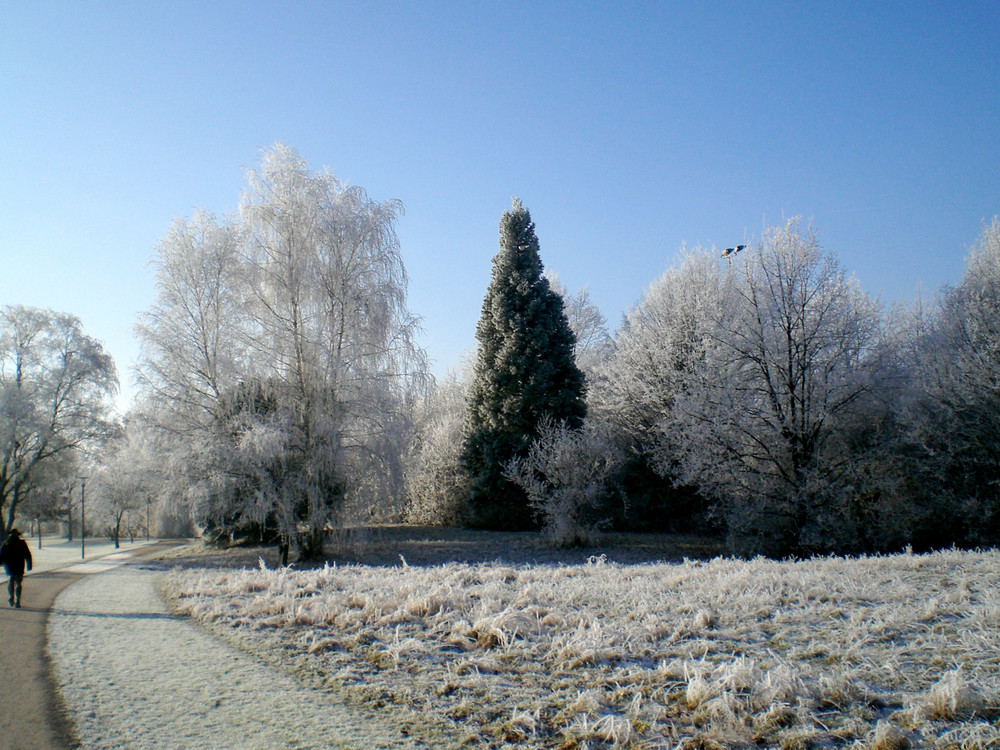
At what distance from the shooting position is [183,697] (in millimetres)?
5934

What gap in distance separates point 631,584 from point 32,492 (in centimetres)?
3881

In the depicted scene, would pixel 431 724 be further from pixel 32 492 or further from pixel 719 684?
pixel 32 492

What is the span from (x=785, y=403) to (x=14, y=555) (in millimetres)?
19413

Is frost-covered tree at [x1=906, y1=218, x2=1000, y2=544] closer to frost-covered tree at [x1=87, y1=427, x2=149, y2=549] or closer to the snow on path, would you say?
the snow on path

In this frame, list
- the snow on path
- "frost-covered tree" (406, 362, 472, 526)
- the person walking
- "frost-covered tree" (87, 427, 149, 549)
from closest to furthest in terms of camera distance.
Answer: the snow on path
the person walking
"frost-covered tree" (87, 427, 149, 549)
"frost-covered tree" (406, 362, 472, 526)

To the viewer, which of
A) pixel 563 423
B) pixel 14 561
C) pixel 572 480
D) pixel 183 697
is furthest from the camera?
pixel 563 423

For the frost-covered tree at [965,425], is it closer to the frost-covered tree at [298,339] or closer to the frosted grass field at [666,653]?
the frosted grass field at [666,653]

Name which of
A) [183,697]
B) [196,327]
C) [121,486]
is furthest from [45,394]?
[183,697]

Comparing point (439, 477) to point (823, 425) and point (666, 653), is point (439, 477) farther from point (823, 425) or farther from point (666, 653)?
point (666, 653)

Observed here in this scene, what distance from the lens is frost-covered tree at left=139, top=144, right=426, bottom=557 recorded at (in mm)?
18750

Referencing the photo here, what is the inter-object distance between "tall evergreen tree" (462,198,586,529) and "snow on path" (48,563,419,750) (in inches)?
668

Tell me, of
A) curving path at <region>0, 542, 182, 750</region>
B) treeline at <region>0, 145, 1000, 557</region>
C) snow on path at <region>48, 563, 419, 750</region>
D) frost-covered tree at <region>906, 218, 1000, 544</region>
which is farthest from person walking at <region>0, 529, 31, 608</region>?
frost-covered tree at <region>906, 218, 1000, 544</region>

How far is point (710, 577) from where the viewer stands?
31.8 feet

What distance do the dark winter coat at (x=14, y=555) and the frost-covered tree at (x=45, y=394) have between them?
22005mm
